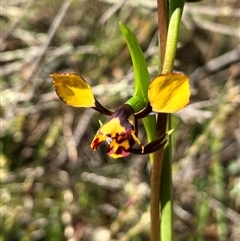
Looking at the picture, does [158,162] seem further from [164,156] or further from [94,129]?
[94,129]

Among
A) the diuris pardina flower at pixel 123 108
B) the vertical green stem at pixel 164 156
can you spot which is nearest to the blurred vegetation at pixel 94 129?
the vertical green stem at pixel 164 156

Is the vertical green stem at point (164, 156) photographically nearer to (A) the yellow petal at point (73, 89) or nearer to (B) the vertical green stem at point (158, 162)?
(B) the vertical green stem at point (158, 162)

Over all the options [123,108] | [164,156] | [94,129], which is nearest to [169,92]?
[123,108]

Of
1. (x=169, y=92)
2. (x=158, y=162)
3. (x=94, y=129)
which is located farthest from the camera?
(x=94, y=129)

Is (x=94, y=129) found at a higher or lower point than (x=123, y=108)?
lower

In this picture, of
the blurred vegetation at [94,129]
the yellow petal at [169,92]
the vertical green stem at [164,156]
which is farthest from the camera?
the blurred vegetation at [94,129]

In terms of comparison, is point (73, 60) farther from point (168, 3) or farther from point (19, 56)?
point (168, 3)
